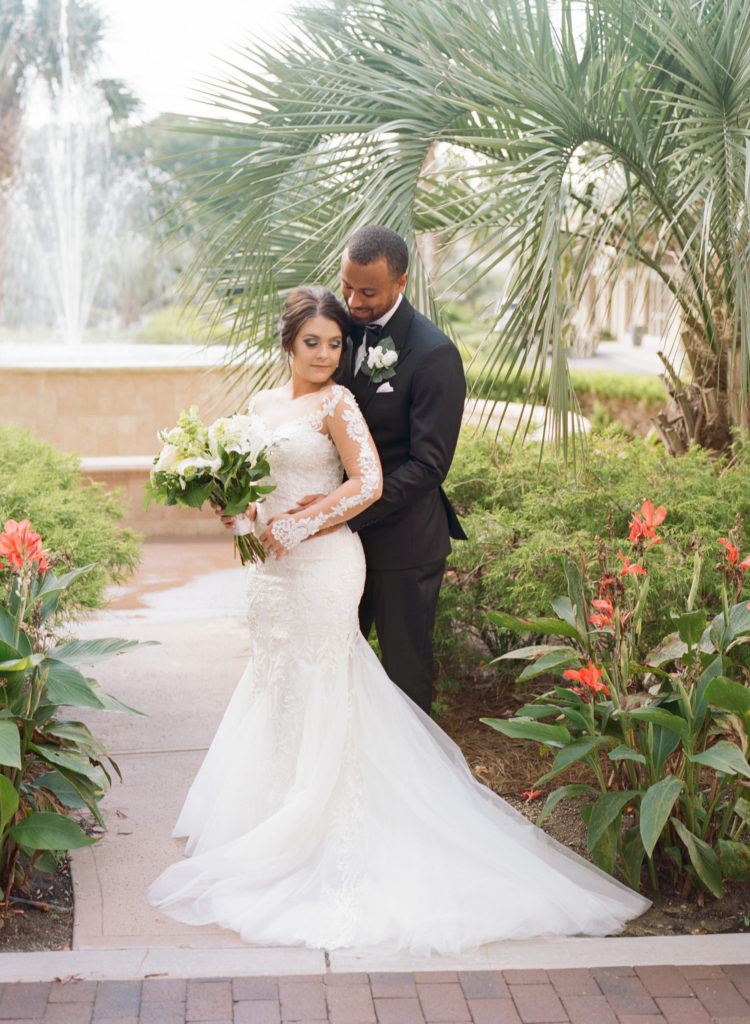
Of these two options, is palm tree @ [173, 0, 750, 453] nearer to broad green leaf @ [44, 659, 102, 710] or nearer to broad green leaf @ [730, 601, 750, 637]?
broad green leaf @ [730, 601, 750, 637]

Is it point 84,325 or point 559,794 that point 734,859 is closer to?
point 559,794

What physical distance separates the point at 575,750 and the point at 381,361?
57.5 inches

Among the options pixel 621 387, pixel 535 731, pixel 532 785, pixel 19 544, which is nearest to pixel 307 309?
pixel 19 544

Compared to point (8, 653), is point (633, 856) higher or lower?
lower

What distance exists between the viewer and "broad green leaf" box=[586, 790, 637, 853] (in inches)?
133

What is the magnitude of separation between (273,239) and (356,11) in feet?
3.99

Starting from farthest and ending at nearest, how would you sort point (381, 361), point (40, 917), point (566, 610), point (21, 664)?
point (381, 361) < point (566, 610) < point (40, 917) < point (21, 664)

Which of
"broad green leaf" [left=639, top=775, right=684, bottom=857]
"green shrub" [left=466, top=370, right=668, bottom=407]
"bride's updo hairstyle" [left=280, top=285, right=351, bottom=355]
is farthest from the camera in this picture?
"green shrub" [left=466, top=370, right=668, bottom=407]

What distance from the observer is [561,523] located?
4.89 meters

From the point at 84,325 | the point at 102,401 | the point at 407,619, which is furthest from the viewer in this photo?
the point at 84,325

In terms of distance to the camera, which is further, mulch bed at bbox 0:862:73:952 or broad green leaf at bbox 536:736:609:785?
broad green leaf at bbox 536:736:609:785

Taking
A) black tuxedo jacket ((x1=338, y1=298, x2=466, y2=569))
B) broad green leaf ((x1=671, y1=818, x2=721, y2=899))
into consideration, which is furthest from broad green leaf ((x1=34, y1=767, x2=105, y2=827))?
broad green leaf ((x1=671, y1=818, x2=721, y2=899))

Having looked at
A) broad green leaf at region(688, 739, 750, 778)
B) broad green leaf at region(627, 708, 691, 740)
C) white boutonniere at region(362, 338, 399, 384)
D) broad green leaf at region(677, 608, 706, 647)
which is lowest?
broad green leaf at region(688, 739, 750, 778)

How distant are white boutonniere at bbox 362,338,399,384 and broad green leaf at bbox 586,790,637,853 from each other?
159 centimetres
